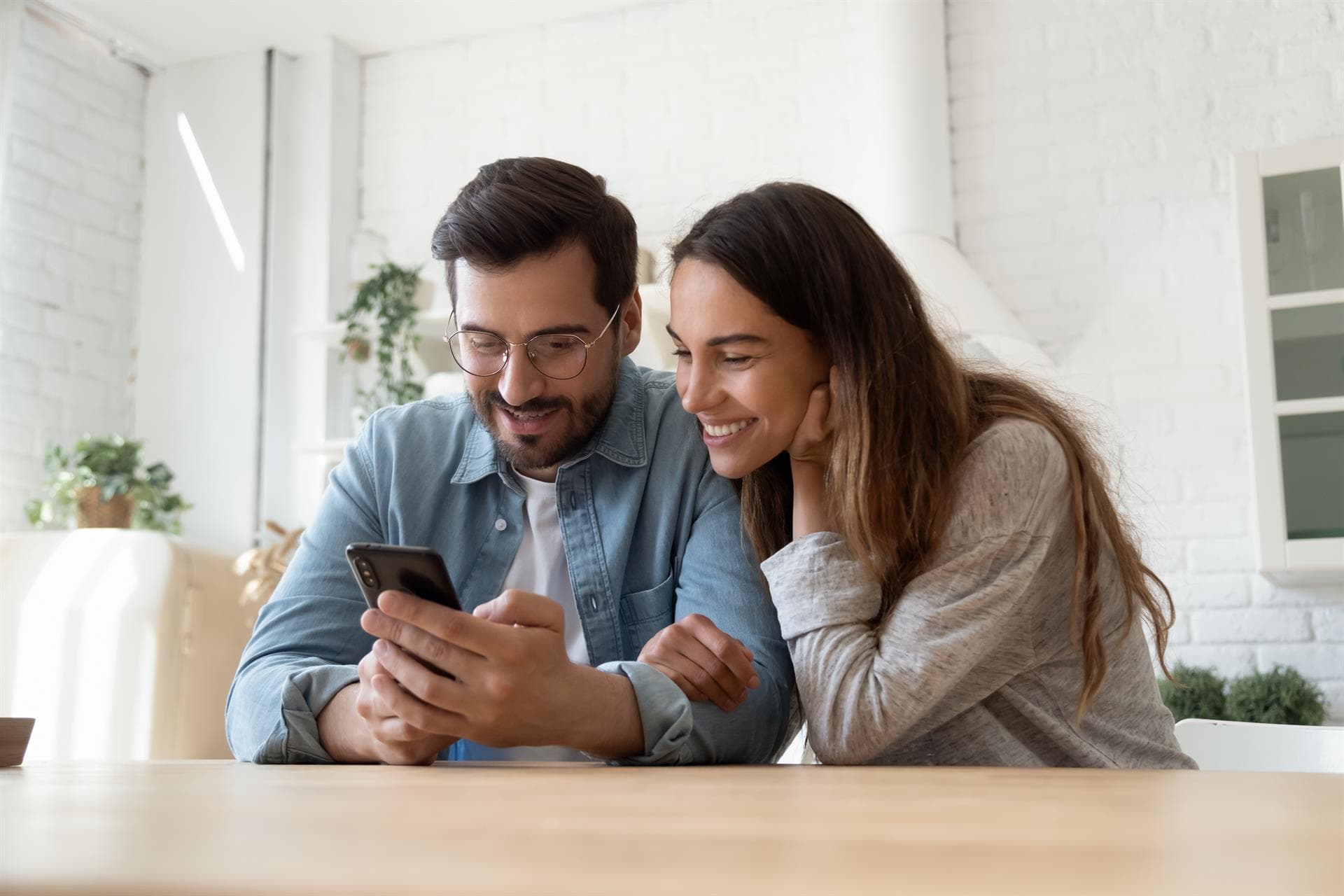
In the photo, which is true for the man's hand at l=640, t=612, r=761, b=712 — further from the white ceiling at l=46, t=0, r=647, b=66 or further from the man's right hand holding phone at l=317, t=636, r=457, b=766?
the white ceiling at l=46, t=0, r=647, b=66

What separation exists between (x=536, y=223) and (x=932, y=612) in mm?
670

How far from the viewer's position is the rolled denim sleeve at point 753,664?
1.09 meters

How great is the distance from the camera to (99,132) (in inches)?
175

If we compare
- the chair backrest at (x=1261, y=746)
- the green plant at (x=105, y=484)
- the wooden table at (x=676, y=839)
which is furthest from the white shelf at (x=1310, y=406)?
the green plant at (x=105, y=484)

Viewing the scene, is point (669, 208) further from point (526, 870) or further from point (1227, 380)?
point (526, 870)

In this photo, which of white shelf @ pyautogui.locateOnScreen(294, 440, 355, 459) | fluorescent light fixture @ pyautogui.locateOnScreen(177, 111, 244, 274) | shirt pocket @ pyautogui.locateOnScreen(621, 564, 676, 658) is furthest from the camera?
fluorescent light fixture @ pyautogui.locateOnScreen(177, 111, 244, 274)

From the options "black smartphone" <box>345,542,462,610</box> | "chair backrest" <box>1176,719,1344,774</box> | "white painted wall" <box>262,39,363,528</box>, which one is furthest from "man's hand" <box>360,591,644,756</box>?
"white painted wall" <box>262,39,363,528</box>

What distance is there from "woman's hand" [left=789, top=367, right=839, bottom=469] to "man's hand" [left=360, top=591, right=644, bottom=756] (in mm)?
440

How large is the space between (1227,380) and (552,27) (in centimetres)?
262

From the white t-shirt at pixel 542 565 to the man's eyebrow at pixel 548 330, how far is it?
176 millimetres

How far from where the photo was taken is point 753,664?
4.27 feet

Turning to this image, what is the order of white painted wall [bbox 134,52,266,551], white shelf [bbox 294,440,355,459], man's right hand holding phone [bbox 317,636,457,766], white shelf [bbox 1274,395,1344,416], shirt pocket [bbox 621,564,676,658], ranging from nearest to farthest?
man's right hand holding phone [bbox 317,636,457,766]
shirt pocket [bbox 621,564,676,658]
white shelf [bbox 1274,395,1344,416]
white shelf [bbox 294,440,355,459]
white painted wall [bbox 134,52,266,551]

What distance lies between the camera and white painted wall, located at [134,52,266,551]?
14.4 ft

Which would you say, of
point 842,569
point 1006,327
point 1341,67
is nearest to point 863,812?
point 842,569
